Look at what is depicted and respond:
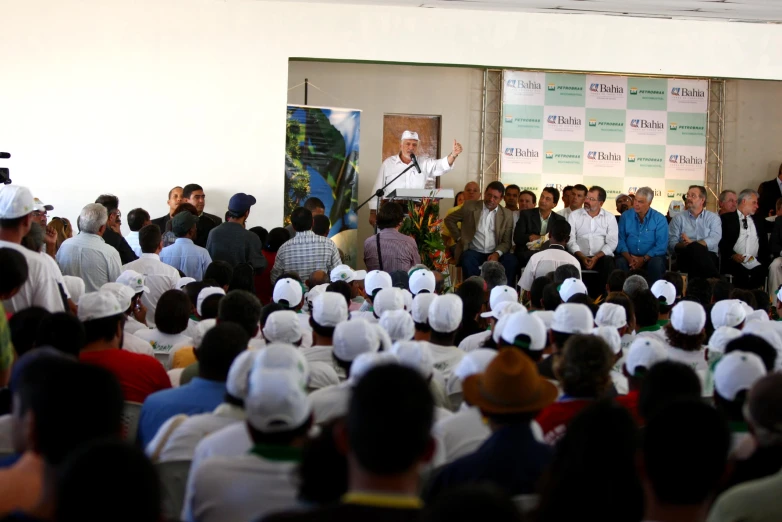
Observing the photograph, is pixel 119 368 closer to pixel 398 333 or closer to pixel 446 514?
pixel 398 333

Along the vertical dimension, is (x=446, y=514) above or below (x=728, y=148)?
below

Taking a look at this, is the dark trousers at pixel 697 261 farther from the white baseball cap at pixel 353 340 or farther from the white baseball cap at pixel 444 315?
the white baseball cap at pixel 353 340

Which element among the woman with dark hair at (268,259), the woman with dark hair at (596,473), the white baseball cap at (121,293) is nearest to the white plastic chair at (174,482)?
the woman with dark hair at (596,473)

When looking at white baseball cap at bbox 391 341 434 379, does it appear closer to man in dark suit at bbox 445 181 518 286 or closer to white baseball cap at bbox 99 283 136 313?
white baseball cap at bbox 99 283 136 313

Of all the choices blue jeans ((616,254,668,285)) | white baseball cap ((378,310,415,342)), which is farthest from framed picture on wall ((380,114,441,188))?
white baseball cap ((378,310,415,342))

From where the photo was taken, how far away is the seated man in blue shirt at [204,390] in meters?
3.24

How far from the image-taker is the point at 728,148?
1238cm

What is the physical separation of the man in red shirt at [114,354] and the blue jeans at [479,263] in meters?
5.92

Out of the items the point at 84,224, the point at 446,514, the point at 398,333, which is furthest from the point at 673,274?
the point at 446,514

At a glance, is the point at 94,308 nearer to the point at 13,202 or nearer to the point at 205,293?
the point at 13,202

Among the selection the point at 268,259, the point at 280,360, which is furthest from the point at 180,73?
the point at 280,360

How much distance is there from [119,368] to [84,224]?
→ 2.82 meters

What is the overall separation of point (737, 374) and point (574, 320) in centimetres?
139

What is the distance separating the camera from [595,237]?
9.85m
